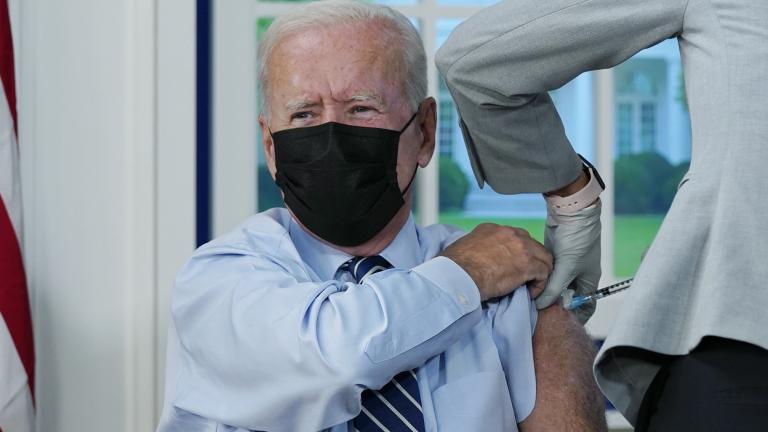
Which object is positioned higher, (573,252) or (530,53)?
(530,53)

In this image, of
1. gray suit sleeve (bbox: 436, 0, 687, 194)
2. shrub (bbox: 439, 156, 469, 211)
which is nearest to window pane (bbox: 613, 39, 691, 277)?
shrub (bbox: 439, 156, 469, 211)

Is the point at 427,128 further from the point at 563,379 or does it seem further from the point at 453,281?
the point at 563,379

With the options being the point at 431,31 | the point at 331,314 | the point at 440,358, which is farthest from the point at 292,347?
the point at 431,31

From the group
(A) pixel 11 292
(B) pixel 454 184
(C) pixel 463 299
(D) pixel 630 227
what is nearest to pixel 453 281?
(C) pixel 463 299

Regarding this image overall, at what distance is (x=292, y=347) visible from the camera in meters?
1.40

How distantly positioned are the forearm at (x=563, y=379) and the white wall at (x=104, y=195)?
1.36 metres

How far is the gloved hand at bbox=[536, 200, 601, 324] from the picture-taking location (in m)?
1.56

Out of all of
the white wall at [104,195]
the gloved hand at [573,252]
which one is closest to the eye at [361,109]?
the gloved hand at [573,252]

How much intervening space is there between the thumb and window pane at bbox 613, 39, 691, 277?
3.05m

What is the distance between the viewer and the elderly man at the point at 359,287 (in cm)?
144

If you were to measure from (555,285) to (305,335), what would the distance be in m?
0.48

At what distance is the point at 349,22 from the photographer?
5.43ft

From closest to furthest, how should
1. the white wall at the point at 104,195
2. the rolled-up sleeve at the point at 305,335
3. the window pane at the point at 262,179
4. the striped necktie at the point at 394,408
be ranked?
the rolled-up sleeve at the point at 305,335 → the striped necktie at the point at 394,408 → the white wall at the point at 104,195 → the window pane at the point at 262,179

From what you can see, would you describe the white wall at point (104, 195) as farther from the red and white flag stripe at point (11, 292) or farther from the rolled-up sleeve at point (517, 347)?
the rolled-up sleeve at point (517, 347)
